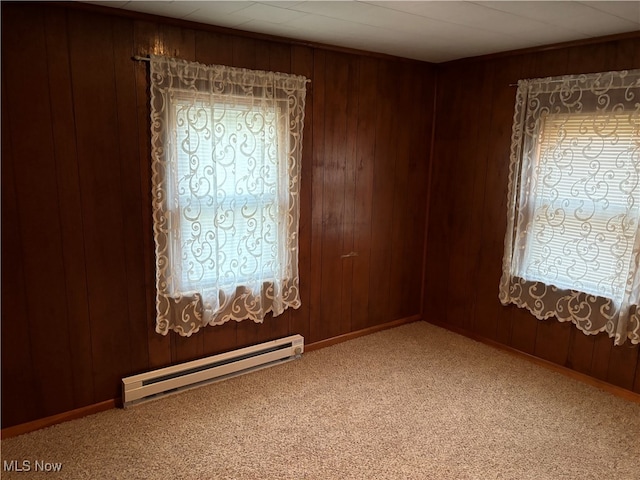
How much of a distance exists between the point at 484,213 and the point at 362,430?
2011mm

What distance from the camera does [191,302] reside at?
2.97 meters

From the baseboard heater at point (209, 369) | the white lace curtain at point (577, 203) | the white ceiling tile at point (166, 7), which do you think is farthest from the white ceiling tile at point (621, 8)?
the baseboard heater at point (209, 369)

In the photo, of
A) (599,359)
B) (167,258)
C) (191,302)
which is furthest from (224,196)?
(599,359)

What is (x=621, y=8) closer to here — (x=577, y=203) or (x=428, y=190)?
(x=577, y=203)

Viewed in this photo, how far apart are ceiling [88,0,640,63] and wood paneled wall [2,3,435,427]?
211 mm

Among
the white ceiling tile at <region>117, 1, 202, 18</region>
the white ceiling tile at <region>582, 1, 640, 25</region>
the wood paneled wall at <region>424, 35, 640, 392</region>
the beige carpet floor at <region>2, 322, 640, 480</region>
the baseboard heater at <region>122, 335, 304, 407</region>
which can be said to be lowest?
the beige carpet floor at <region>2, 322, 640, 480</region>

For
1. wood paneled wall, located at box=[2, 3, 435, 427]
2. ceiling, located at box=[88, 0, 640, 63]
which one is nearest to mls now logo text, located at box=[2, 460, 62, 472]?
wood paneled wall, located at box=[2, 3, 435, 427]

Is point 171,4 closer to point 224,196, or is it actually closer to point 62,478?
point 224,196

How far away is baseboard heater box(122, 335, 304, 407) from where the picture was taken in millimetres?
2811

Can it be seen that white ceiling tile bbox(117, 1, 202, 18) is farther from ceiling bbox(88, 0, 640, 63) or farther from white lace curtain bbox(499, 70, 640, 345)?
white lace curtain bbox(499, 70, 640, 345)

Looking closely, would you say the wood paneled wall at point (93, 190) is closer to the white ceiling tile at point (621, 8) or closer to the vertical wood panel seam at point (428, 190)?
the vertical wood panel seam at point (428, 190)

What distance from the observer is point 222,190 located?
2.93m

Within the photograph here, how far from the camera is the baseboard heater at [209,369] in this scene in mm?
2811

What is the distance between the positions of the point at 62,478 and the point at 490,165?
3.38 metres
